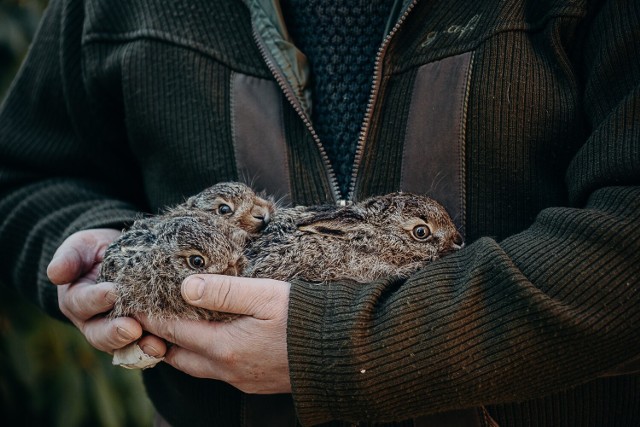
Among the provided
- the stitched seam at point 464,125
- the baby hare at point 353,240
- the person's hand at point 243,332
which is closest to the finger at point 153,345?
the person's hand at point 243,332

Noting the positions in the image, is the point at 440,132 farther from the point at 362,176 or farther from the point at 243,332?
the point at 243,332

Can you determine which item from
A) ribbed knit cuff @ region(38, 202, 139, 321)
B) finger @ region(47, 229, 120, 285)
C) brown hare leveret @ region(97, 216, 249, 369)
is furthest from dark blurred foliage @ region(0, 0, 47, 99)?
brown hare leveret @ region(97, 216, 249, 369)

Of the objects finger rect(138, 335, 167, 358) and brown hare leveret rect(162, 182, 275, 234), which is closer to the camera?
finger rect(138, 335, 167, 358)

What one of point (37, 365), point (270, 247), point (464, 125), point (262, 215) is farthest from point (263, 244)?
point (37, 365)

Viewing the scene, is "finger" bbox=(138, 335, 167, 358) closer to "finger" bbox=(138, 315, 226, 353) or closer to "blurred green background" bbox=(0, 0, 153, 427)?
"finger" bbox=(138, 315, 226, 353)

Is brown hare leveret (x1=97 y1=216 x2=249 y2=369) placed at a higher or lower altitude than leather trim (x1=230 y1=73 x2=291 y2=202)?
lower

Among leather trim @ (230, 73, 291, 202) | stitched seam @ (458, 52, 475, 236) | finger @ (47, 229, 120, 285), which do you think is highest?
stitched seam @ (458, 52, 475, 236)
